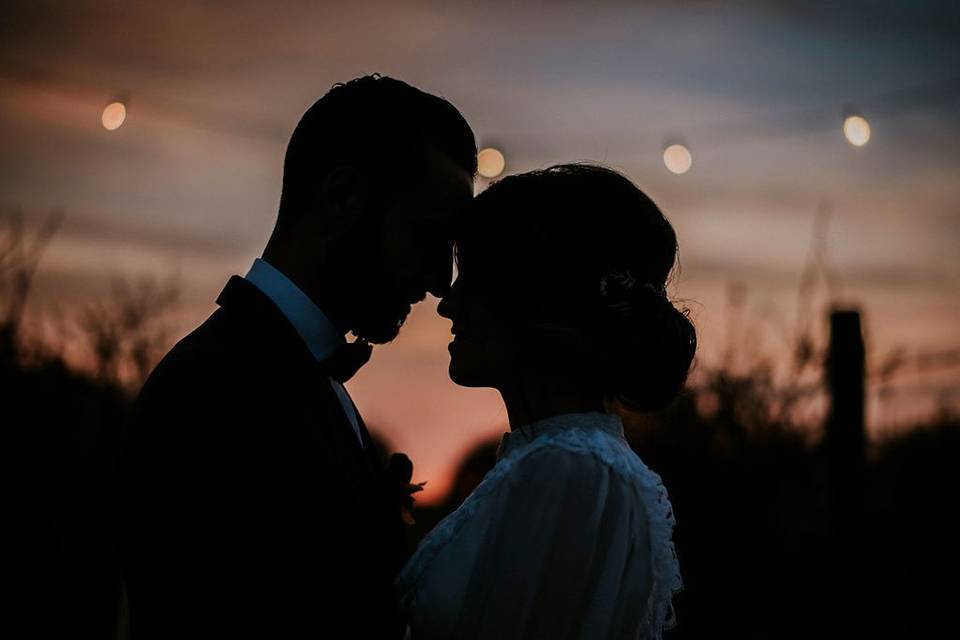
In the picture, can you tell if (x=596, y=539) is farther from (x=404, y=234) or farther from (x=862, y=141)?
(x=862, y=141)

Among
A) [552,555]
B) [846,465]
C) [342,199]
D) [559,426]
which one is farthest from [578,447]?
[846,465]

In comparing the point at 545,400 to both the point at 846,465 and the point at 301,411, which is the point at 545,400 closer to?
the point at 301,411

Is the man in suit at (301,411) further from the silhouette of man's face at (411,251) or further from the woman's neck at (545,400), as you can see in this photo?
the woman's neck at (545,400)

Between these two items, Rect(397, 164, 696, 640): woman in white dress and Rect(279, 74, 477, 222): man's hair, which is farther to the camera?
Rect(279, 74, 477, 222): man's hair

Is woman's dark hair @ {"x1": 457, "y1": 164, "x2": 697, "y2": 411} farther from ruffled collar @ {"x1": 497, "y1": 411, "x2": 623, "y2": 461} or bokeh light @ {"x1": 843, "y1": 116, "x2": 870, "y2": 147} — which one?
bokeh light @ {"x1": 843, "y1": 116, "x2": 870, "y2": 147}

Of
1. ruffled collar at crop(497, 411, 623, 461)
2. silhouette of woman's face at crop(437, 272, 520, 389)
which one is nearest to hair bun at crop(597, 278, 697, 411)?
ruffled collar at crop(497, 411, 623, 461)

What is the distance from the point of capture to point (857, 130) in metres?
6.60

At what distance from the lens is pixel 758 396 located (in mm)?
16969

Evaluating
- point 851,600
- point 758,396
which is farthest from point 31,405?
point 758,396

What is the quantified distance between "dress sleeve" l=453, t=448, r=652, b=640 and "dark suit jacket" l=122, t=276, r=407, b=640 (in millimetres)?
259

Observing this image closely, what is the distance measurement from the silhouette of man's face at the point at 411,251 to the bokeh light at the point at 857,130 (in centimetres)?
391

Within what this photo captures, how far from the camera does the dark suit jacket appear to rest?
8.36 ft

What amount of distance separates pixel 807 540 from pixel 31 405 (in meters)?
10.9

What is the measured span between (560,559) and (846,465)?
194 inches
